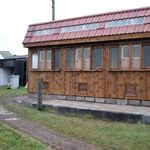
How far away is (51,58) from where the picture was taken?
11.8 meters

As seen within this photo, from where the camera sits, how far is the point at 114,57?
1002 centimetres

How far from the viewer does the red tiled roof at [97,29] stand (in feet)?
30.6

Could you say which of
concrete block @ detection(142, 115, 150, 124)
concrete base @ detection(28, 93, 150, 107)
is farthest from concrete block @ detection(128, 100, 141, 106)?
concrete block @ detection(142, 115, 150, 124)

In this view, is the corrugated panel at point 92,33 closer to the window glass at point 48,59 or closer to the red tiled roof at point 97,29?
the red tiled roof at point 97,29

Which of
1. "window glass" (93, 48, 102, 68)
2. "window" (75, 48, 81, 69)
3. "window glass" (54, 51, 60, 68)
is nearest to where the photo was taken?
"window glass" (93, 48, 102, 68)

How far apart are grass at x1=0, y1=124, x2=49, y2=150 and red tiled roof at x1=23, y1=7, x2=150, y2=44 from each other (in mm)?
6337

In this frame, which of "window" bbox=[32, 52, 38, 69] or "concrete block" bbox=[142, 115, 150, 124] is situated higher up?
"window" bbox=[32, 52, 38, 69]

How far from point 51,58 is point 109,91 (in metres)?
3.97

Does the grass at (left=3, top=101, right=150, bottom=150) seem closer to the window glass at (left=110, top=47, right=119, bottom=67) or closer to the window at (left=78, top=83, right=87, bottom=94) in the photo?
the window at (left=78, top=83, right=87, bottom=94)

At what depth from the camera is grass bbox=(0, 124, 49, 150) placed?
4.72 meters

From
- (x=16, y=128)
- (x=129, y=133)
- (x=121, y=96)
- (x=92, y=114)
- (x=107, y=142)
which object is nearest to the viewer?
(x=107, y=142)

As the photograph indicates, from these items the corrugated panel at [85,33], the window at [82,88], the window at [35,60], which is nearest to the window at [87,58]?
the corrugated panel at [85,33]

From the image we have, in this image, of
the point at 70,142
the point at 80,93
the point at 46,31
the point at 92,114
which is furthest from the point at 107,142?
the point at 46,31

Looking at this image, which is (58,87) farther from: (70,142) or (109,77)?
(70,142)
